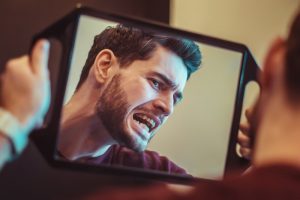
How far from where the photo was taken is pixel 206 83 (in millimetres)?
1022

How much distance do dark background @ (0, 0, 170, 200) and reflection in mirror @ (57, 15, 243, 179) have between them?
12cm

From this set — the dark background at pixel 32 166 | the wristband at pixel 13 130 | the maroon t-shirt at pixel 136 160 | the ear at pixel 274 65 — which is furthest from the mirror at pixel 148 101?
the ear at pixel 274 65

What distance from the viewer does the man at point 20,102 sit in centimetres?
61

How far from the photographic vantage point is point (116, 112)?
3.09 feet

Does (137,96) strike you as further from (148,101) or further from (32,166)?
(32,166)

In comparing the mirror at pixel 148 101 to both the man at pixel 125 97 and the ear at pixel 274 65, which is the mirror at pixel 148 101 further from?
the ear at pixel 274 65

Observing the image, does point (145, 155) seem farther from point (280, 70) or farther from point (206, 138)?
point (280, 70)

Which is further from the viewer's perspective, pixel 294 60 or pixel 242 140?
pixel 242 140

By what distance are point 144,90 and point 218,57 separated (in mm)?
162

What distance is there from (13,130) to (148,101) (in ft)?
1.22

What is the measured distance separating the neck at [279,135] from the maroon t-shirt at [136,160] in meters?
0.42

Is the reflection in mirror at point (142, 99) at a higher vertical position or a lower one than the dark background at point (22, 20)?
lower

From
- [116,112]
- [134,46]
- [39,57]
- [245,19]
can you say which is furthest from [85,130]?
[245,19]

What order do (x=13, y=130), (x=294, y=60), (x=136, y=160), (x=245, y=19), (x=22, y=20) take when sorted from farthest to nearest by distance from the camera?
(x=245, y=19), (x=22, y=20), (x=136, y=160), (x=13, y=130), (x=294, y=60)
